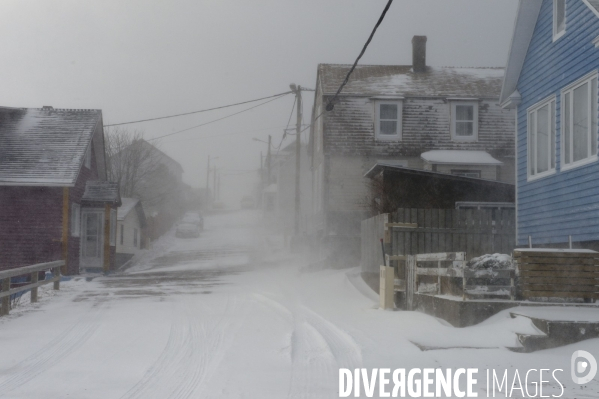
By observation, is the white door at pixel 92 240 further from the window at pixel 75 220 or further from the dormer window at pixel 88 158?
the dormer window at pixel 88 158

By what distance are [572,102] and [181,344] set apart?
30.5 feet

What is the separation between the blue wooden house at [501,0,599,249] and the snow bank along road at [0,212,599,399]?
4.17m

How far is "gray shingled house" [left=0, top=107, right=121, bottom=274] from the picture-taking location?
26.4 meters

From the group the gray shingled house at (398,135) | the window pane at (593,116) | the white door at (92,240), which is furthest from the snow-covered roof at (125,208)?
the window pane at (593,116)

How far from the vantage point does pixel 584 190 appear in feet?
43.9

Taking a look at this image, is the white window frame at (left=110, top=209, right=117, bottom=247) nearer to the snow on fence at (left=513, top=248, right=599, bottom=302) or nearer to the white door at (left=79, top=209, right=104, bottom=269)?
the white door at (left=79, top=209, right=104, bottom=269)

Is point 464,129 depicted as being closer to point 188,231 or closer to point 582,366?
point 582,366

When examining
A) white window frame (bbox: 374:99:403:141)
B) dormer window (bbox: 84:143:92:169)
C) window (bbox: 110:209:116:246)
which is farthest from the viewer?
white window frame (bbox: 374:99:403:141)

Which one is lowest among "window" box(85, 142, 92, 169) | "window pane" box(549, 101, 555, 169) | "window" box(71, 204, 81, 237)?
"window" box(71, 204, 81, 237)

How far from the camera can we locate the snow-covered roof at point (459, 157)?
29908 mm

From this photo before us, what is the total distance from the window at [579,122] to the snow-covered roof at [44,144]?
1805 centimetres

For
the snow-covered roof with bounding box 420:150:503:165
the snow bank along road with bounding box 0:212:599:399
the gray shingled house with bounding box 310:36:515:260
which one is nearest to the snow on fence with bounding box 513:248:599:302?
the snow bank along road with bounding box 0:212:599:399

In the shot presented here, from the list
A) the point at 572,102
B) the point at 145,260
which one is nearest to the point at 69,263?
the point at 145,260

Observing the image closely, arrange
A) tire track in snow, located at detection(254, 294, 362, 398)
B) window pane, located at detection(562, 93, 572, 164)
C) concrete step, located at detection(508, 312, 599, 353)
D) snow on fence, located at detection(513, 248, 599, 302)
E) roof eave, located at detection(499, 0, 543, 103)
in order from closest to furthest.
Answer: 1. tire track in snow, located at detection(254, 294, 362, 398)
2. concrete step, located at detection(508, 312, 599, 353)
3. snow on fence, located at detection(513, 248, 599, 302)
4. window pane, located at detection(562, 93, 572, 164)
5. roof eave, located at detection(499, 0, 543, 103)
